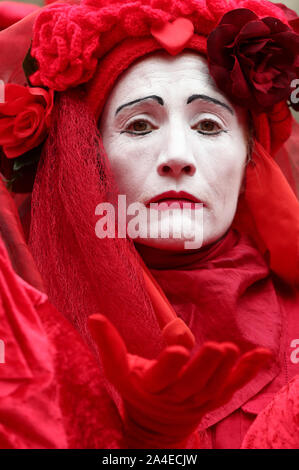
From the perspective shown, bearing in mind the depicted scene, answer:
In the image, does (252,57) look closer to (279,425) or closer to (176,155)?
(176,155)

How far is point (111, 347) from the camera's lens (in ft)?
2.52

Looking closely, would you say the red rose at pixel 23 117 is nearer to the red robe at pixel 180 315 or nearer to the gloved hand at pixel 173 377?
the red robe at pixel 180 315

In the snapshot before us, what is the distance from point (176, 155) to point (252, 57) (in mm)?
273

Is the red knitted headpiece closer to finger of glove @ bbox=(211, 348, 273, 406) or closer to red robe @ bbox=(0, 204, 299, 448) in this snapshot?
red robe @ bbox=(0, 204, 299, 448)

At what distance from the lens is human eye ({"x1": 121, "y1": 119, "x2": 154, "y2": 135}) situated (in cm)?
128

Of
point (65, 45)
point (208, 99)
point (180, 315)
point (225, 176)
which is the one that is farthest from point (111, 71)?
point (180, 315)

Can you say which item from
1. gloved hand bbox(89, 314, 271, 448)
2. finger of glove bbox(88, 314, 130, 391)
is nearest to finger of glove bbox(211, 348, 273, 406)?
gloved hand bbox(89, 314, 271, 448)

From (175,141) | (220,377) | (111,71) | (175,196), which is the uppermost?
(111,71)

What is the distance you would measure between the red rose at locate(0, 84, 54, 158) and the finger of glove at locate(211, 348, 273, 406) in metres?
0.70

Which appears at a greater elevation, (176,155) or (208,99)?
(208,99)

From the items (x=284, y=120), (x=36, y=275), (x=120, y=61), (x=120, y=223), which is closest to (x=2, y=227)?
(x=36, y=275)

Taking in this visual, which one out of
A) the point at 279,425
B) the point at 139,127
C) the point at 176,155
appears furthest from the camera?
the point at 139,127

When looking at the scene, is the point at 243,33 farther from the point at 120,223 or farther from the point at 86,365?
the point at 86,365

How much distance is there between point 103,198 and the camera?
3.92 feet
